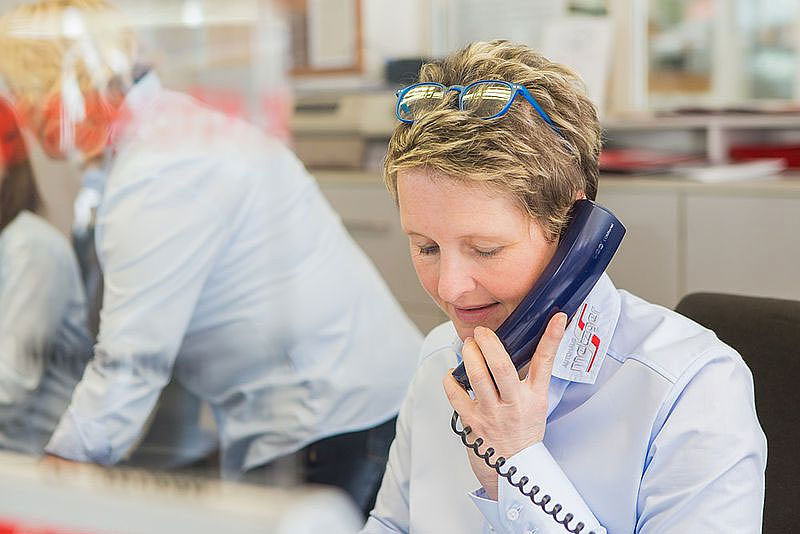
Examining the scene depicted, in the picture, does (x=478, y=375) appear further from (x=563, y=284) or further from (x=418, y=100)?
(x=418, y=100)

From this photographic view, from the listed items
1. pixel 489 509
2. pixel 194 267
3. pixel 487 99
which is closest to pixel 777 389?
pixel 489 509

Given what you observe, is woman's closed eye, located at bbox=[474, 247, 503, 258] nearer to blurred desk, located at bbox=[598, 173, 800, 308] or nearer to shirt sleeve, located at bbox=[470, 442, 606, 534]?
shirt sleeve, located at bbox=[470, 442, 606, 534]

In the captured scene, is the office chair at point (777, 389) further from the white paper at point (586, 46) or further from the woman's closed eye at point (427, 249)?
the white paper at point (586, 46)

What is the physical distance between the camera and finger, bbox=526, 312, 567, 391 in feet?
3.01

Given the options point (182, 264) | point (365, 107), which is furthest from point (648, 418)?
point (365, 107)

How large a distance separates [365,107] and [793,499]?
2.12 metres

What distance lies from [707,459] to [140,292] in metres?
0.70

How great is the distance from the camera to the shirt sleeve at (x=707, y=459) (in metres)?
0.86

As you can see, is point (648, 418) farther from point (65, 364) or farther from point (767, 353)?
point (65, 364)

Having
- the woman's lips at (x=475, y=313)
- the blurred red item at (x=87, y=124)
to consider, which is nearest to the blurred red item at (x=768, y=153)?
the woman's lips at (x=475, y=313)

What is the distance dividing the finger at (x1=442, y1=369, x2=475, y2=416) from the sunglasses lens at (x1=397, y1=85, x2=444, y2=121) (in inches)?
10.3

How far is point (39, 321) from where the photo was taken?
3.64 ft

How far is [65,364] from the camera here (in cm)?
112

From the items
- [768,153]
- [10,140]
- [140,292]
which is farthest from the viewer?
[768,153]
